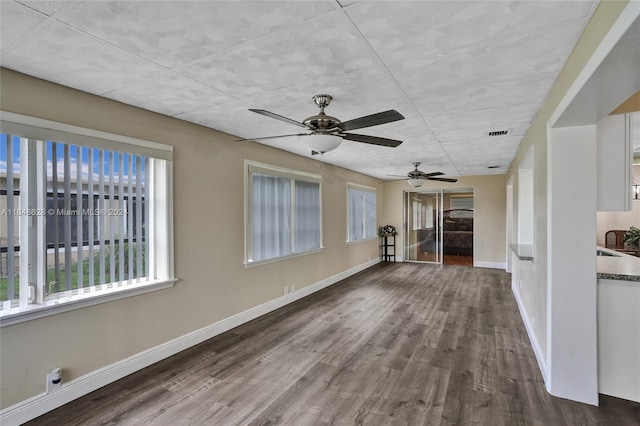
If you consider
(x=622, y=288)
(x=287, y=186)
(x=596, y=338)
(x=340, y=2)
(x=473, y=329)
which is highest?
(x=340, y=2)

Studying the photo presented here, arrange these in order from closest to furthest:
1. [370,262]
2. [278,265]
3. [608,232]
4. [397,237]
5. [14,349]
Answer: [14,349] < [278,265] < [608,232] < [370,262] < [397,237]

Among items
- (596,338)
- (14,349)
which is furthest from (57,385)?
(596,338)

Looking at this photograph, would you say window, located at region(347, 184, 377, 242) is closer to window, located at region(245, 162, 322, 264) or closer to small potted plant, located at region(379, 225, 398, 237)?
small potted plant, located at region(379, 225, 398, 237)

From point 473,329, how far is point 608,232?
14.4 feet

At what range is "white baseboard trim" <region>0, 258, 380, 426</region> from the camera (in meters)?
2.13

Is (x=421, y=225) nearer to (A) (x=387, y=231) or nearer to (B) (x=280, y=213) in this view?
(A) (x=387, y=231)

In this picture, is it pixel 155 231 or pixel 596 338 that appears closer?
pixel 596 338

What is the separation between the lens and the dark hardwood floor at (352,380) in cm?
220

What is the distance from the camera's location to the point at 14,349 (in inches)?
83.4

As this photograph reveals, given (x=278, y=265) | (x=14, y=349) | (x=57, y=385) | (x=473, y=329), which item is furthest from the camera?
(x=278, y=265)

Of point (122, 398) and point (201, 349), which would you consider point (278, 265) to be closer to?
point (201, 349)

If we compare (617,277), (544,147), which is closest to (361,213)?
(544,147)

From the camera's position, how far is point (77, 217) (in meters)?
2.48

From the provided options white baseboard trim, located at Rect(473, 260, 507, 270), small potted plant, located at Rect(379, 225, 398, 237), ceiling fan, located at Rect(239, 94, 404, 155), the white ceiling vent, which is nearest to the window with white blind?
ceiling fan, located at Rect(239, 94, 404, 155)
